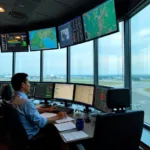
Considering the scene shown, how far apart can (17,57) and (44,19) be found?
4.49 ft

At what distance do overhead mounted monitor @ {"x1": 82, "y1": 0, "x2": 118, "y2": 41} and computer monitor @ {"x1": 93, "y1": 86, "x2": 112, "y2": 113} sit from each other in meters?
0.79

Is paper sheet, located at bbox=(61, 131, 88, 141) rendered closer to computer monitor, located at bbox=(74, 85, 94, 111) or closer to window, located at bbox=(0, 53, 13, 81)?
computer monitor, located at bbox=(74, 85, 94, 111)

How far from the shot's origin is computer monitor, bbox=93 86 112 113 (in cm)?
203

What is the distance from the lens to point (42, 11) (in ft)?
10.5

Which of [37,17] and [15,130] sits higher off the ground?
[37,17]

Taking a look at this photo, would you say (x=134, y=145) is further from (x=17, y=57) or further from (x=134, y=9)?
(x=17, y=57)

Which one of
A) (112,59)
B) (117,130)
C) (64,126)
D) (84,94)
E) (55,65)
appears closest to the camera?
(117,130)

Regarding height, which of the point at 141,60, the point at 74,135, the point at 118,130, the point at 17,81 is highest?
the point at 141,60

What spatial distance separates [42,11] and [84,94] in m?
1.89

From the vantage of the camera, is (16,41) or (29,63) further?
(29,63)

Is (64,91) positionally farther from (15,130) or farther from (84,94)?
(15,130)

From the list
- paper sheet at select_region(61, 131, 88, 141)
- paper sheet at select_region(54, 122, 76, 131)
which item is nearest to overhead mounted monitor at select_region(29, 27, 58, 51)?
paper sheet at select_region(54, 122, 76, 131)

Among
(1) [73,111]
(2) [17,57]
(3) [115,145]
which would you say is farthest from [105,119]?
(2) [17,57]

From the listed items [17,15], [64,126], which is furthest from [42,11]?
[64,126]
